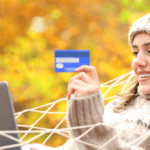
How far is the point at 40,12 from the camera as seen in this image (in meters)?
2.02

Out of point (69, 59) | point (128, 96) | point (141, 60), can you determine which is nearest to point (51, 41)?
point (128, 96)

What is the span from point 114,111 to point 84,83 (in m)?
0.39

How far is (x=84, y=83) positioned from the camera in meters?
0.62

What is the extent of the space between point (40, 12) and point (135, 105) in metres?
1.34

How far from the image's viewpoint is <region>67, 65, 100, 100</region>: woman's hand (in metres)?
0.62

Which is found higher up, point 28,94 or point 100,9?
point 100,9

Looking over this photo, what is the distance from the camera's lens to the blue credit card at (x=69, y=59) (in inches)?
24.5

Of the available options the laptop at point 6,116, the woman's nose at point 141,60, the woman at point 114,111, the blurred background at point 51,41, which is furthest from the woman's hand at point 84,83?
the blurred background at point 51,41

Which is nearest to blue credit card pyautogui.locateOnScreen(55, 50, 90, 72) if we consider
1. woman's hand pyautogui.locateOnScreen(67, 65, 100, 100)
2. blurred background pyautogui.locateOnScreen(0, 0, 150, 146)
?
woman's hand pyautogui.locateOnScreen(67, 65, 100, 100)

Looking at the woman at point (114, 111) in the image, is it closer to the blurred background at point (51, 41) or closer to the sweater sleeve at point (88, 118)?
the sweater sleeve at point (88, 118)

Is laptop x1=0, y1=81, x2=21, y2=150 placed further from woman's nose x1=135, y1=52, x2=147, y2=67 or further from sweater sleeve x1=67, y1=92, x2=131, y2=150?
woman's nose x1=135, y1=52, x2=147, y2=67

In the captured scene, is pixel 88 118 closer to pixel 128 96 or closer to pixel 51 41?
pixel 128 96

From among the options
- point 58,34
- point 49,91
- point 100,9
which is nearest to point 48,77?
point 49,91

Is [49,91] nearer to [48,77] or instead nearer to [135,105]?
[48,77]
